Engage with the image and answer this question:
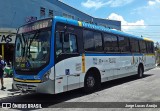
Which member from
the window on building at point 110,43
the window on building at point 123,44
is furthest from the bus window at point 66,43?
the window on building at point 123,44

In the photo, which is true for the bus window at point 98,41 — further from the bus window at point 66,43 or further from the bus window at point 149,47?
the bus window at point 149,47

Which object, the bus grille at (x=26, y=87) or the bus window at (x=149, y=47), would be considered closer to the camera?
the bus grille at (x=26, y=87)

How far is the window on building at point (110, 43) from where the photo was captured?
43.2ft

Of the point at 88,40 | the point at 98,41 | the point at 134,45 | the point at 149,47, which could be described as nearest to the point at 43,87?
the point at 88,40

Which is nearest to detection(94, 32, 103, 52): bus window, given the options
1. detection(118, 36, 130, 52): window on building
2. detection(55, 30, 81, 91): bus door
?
detection(55, 30, 81, 91): bus door

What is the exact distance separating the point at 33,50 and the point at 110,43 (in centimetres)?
507

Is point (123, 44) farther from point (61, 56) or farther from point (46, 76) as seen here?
point (46, 76)

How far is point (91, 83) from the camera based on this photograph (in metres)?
11.8

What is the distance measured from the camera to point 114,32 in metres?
14.3

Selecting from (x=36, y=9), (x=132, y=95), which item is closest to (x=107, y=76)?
(x=132, y=95)

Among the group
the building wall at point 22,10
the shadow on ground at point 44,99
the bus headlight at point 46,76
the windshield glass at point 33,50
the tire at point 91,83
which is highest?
the building wall at point 22,10

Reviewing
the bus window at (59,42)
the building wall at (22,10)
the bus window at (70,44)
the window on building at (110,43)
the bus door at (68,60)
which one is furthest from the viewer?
the building wall at (22,10)

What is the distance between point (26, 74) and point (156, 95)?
5.26m

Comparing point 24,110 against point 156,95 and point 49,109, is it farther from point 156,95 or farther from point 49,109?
point 156,95
